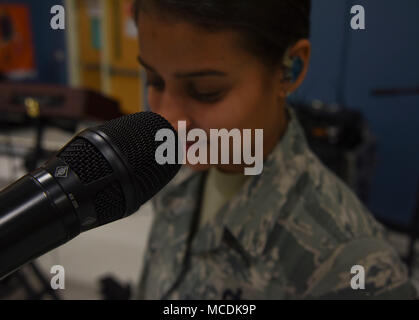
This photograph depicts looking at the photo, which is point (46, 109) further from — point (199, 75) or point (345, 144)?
point (345, 144)

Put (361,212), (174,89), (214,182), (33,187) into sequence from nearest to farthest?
1. (33,187)
2. (174,89)
3. (361,212)
4. (214,182)

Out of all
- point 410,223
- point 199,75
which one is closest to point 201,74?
point 199,75

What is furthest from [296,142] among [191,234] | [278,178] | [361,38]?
[191,234]

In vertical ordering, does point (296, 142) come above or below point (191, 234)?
above

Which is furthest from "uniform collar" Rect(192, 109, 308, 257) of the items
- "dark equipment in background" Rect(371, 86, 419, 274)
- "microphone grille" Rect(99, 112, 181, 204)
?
"microphone grille" Rect(99, 112, 181, 204)

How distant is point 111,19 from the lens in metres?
0.41

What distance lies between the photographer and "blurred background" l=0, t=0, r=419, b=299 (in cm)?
36

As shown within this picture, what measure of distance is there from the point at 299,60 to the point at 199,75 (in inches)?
4.3

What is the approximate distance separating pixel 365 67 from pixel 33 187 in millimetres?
322

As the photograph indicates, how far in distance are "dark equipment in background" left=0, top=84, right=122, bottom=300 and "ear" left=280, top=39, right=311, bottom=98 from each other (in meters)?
0.19

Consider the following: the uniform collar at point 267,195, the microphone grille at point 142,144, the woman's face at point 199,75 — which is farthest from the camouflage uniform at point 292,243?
the microphone grille at point 142,144

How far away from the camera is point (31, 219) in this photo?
0.69ft

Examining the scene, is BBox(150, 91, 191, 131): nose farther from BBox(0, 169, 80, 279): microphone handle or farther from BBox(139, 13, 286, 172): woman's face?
BBox(0, 169, 80, 279): microphone handle

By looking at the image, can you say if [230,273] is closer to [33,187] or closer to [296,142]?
[296,142]
